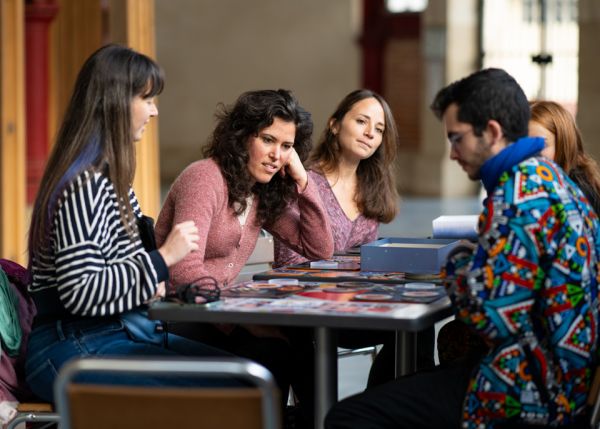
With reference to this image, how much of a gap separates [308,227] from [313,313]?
1.50 m

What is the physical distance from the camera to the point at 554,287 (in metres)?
2.71

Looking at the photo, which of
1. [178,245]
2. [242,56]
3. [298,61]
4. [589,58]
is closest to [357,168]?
[178,245]

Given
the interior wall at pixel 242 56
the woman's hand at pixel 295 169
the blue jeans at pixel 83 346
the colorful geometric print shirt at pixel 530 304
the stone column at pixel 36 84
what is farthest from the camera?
→ the interior wall at pixel 242 56

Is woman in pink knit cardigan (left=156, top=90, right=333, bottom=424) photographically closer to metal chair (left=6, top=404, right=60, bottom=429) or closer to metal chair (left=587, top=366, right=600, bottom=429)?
metal chair (left=6, top=404, right=60, bottom=429)

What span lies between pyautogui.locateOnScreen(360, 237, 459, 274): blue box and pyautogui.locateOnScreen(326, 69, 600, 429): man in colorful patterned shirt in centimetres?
83

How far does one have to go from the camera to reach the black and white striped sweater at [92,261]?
299 cm

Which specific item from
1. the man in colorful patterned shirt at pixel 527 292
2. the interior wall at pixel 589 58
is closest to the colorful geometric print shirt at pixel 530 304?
the man in colorful patterned shirt at pixel 527 292

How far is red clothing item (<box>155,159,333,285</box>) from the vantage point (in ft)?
12.5

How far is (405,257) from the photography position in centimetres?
378

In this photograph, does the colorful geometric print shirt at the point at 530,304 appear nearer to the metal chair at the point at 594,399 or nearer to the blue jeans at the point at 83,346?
the metal chair at the point at 594,399

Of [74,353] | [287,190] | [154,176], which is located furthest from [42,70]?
[74,353]

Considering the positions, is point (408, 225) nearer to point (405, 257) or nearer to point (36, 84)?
point (36, 84)

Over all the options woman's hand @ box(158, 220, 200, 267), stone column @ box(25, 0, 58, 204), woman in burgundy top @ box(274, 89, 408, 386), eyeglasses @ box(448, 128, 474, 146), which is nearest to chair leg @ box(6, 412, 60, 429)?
woman's hand @ box(158, 220, 200, 267)

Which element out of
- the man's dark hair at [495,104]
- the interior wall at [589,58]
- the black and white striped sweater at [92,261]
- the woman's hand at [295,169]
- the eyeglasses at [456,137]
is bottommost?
the black and white striped sweater at [92,261]
